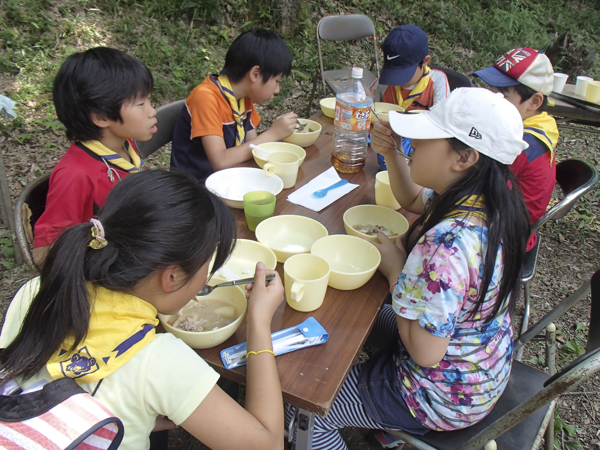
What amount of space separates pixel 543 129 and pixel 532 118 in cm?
10

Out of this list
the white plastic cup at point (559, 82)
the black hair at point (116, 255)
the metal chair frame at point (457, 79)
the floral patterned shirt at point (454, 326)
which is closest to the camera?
the black hair at point (116, 255)

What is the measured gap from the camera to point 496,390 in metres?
1.42

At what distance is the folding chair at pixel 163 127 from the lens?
2.46 meters

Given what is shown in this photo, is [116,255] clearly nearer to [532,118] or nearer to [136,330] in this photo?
[136,330]

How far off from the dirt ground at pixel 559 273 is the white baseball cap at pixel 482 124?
1716 mm

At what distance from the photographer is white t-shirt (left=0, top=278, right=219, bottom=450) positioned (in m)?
0.97

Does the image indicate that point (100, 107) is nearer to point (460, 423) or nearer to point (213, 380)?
point (213, 380)

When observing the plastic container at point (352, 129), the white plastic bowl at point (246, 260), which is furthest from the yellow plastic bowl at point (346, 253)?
the plastic container at point (352, 129)

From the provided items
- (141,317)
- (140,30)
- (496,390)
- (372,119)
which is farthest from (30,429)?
(140,30)

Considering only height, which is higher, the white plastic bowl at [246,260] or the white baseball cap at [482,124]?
Result: the white baseball cap at [482,124]

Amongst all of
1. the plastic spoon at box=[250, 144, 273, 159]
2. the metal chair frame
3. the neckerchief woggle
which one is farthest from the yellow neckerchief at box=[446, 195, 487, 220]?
the metal chair frame

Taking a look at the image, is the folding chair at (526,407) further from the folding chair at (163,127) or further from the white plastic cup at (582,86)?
the white plastic cup at (582,86)

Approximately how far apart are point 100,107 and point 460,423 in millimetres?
1897

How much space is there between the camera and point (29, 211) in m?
1.53
